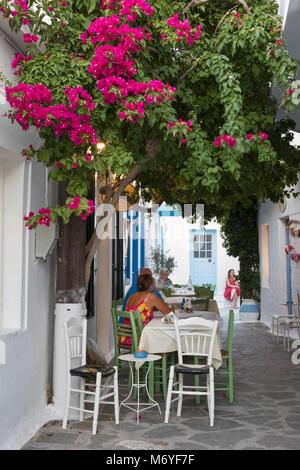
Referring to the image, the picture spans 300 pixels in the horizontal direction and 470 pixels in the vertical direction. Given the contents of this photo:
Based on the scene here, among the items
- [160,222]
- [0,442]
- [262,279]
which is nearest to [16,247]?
[0,442]

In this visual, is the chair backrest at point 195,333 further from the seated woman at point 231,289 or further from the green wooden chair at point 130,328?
the seated woman at point 231,289

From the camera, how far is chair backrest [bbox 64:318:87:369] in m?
4.51

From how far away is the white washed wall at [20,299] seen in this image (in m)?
3.88

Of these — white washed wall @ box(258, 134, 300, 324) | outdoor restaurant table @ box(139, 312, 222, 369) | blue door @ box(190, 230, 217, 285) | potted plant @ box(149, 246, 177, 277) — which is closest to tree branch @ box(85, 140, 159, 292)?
outdoor restaurant table @ box(139, 312, 222, 369)

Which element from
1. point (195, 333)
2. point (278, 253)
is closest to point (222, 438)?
point (195, 333)

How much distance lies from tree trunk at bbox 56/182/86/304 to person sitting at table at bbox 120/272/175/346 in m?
1.08

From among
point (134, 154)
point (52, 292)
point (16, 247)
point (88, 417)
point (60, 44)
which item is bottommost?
point (88, 417)

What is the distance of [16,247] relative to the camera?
4.28 meters

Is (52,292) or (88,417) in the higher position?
(52,292)

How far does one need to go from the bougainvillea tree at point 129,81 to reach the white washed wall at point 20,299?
0.19 m

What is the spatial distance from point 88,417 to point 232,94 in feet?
10.3

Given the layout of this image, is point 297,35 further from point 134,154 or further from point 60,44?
point 60,44

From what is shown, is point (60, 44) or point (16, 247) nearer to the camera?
point (60, 44)

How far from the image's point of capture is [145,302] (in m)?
5.95
